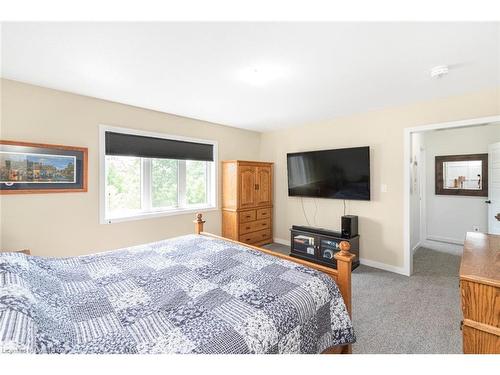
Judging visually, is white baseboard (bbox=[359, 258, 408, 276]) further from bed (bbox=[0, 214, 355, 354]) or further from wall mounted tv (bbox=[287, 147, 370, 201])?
bed (bbox=[0, 214, 355, 354])

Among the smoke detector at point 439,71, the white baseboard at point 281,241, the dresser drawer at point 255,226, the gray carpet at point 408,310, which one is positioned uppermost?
the smoke detector at point 439,71

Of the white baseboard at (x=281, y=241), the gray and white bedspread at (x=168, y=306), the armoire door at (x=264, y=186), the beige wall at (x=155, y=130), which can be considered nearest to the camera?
the gray and white bedspread at (x=168, y=306)

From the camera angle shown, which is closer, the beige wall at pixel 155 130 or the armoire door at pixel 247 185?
the beige wall at pixel 155 130

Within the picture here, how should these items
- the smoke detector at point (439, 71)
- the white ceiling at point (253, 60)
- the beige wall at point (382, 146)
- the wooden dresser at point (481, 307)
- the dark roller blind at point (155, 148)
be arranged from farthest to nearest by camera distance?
1. the dark roller blind at point (155, 148)
2. the beige wall at point (382, 146)
3. the smoke detector at point (439, 71)
4. the white ceiling at point (253, 60)
5. the wooden dresser at point (481, 307)

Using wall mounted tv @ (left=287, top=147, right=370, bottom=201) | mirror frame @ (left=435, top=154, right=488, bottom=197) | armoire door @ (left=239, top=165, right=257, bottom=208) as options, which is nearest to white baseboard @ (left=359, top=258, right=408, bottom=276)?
wall mounted tv @ (left=287, top=147, right=370, bottom=201)

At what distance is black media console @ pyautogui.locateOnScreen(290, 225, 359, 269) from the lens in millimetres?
3566

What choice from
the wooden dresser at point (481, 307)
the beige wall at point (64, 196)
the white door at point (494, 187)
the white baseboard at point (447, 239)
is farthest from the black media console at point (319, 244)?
the white baseboard at point (447, 239)

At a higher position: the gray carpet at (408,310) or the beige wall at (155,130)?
the beige wall at (155,130)

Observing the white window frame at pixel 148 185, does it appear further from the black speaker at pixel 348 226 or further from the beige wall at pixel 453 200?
the beige wall at pixel 453 200

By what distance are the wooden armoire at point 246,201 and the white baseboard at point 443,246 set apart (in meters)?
3.21

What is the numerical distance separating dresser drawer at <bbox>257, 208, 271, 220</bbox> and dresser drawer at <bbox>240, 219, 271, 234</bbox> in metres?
0.08

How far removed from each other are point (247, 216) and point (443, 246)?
3.88 meters

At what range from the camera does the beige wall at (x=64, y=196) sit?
96.3 inches
